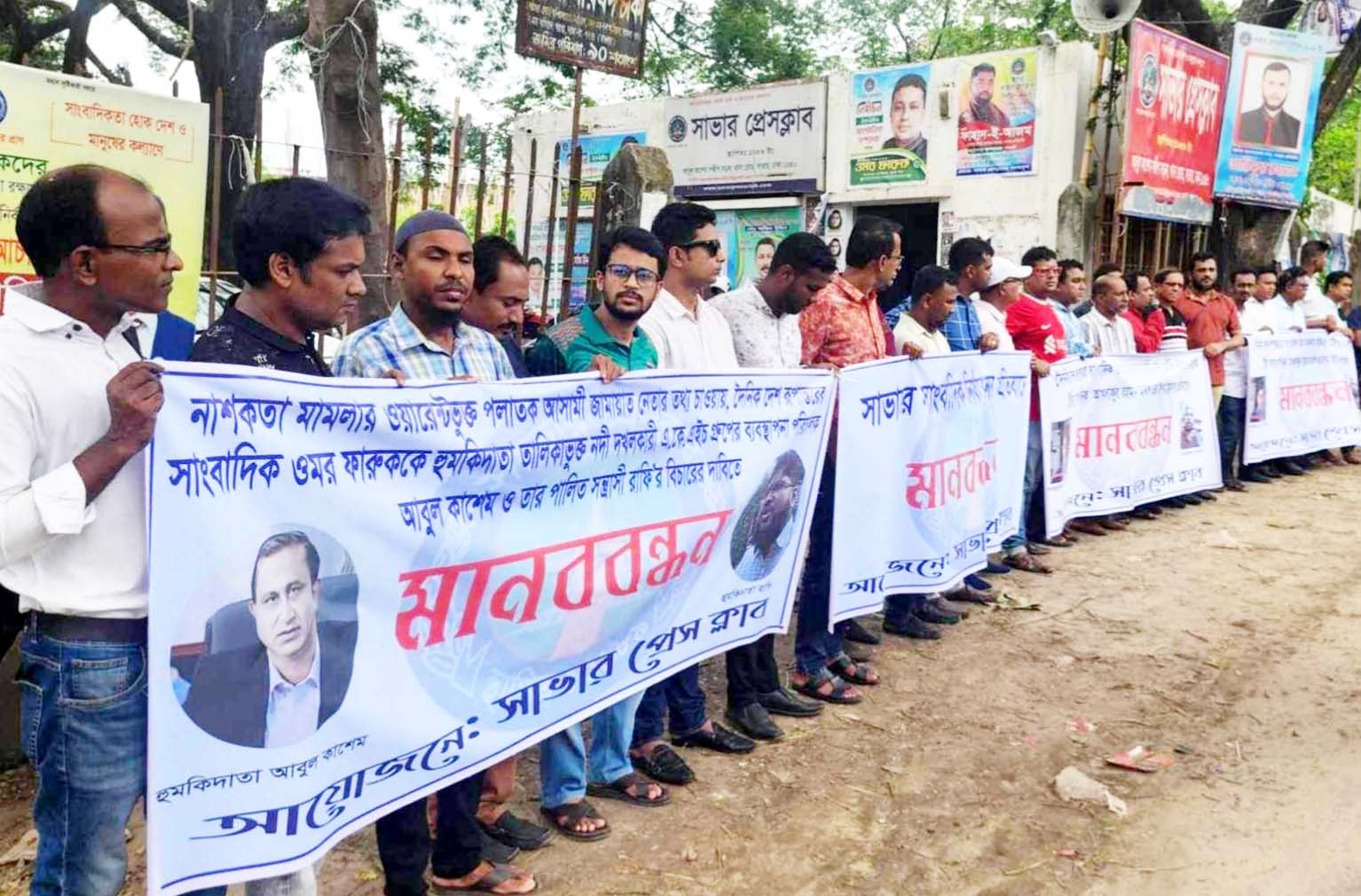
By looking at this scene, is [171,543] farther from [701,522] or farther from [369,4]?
[369,4]

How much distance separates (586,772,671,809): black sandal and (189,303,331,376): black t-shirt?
185 centimetres

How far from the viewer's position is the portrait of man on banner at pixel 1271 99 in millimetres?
12641

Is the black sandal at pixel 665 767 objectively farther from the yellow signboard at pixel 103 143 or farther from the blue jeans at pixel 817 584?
the yellow signboard at pixel 103 143

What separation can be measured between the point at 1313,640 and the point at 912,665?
2.09m

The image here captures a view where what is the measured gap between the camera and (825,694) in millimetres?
4469

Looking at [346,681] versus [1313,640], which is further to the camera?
[1313,640]

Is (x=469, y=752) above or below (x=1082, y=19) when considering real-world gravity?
below

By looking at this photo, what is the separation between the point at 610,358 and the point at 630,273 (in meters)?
0.28

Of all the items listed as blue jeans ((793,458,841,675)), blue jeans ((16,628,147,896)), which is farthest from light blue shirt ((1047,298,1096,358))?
blue jeans ((16,628,147,896))

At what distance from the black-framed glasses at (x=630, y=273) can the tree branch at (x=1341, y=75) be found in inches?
506

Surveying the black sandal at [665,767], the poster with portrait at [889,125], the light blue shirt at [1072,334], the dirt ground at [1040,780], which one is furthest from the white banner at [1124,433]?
the poster with portrait at [889,125]

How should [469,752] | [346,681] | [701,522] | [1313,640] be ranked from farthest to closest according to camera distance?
1. [1313,640]
2. [701,522]
3. [469,752]
4. [346,681]

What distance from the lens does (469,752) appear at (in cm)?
279

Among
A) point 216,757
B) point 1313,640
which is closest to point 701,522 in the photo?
point 216,757
